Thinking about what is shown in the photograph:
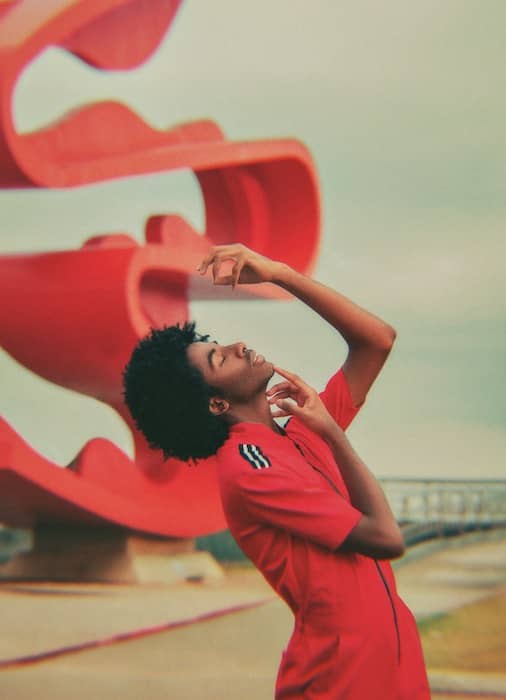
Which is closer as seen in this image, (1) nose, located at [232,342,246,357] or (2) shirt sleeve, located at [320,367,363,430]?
(1) nose, located at [232,342,246,357]

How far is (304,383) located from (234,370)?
122 millimetres

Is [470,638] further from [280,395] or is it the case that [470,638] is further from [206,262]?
[206,262]

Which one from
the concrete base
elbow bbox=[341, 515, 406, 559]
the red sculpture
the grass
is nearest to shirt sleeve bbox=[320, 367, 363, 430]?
elbow bbox=[341, 515, 406, 559]

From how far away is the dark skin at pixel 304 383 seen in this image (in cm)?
166

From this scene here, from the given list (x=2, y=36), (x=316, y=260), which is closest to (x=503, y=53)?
(x=316, y=260)

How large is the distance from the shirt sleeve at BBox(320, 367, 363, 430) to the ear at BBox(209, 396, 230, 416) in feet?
0.69

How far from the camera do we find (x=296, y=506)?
165 cm

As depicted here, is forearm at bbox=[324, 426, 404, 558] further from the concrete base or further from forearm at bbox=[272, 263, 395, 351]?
the concrete base

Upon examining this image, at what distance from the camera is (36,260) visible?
19.8 ft

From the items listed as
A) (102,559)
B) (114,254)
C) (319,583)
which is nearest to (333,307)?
(319,583)

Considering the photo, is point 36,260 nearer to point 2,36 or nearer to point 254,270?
point 2,36

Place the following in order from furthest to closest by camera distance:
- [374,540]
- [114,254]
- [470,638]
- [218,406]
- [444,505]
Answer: [444,505] → [114,254] → [470,638] → [218,406] → [374,540]

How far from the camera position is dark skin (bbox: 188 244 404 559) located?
166 cm

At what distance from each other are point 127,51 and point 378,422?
85.2 inches
